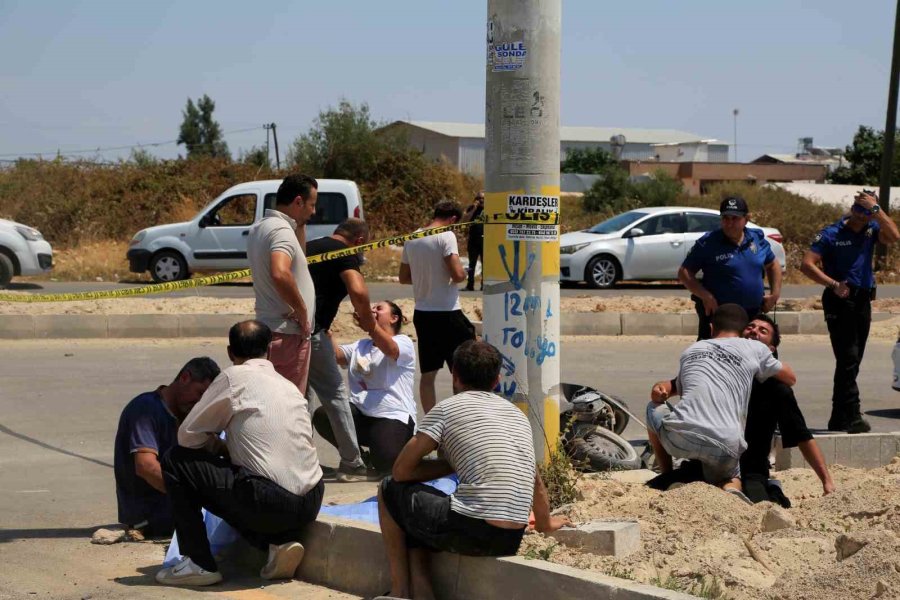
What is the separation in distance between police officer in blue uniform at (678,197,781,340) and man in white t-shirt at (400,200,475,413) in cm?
165

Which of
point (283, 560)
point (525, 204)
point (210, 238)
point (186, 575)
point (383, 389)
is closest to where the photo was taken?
point (186, 575)

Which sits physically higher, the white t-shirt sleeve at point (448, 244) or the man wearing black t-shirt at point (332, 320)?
the white t-shirt sleeve at point (448, 244)

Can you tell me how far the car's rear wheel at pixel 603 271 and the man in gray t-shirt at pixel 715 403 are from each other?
1658 cm

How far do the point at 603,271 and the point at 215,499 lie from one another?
1824cm

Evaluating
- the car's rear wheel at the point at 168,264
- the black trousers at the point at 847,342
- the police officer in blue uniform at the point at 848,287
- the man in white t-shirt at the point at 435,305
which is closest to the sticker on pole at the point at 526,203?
the man in white t-shirt at the point at 435,305

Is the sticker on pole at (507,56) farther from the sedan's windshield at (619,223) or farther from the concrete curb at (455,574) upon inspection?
the sedan's windshield at (619,223)

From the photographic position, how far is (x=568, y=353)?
14.1 meters

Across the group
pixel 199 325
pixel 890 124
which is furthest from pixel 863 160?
pixel 199 325

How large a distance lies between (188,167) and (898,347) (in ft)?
90.5

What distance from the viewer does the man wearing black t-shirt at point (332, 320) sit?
7.76 m

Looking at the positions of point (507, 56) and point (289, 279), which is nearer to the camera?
point (507, 56)

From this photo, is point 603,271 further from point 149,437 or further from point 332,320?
point 149,437

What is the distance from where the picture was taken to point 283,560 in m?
5.70

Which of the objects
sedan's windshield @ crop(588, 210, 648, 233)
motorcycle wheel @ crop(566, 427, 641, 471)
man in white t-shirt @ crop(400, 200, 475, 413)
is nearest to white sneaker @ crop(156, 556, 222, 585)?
motorcycle wheel @ crop(566, 427, 641, 471)
